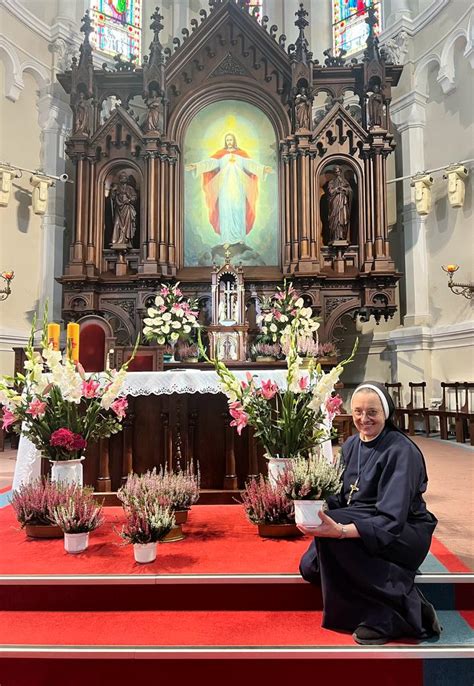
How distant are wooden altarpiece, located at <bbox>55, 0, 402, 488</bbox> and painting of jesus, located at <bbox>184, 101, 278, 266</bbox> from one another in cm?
14

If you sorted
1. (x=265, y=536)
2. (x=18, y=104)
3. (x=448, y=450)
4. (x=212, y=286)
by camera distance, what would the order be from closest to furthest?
(x=265, y=536), (x=448, y=450), (x=212, y=286), (x=18, y=104)

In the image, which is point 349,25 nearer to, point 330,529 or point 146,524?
point 146,524

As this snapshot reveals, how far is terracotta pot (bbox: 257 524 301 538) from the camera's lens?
12.0 ft

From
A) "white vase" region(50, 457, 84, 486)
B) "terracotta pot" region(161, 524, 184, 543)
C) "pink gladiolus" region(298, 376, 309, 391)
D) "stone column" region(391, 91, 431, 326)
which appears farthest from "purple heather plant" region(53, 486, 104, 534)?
"stone column" region(391, 91, 431, 326)

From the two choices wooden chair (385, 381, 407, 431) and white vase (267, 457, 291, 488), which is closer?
white vase (267, 457, 291, 488)

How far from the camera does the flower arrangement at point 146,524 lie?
3.05 meters

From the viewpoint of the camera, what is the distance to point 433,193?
10.5 m

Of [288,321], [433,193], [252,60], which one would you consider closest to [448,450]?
[288,321]

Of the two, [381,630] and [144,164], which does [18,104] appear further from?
[381,630]

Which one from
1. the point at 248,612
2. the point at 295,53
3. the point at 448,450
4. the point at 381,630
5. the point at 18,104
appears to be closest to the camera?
the point at 381,630

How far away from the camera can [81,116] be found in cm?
977

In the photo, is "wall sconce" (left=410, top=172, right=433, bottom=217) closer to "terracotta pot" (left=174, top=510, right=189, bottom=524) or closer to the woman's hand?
"terracotta pot" (left=174, top=510, right=189, bottom=524)

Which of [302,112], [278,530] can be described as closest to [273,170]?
[302,112]

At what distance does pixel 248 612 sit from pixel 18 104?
35.0 ft
